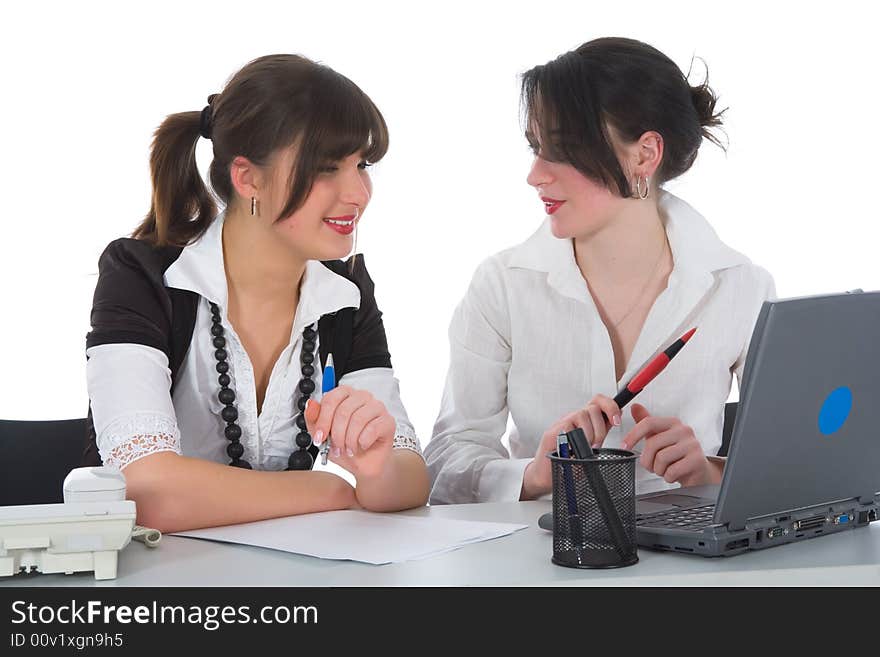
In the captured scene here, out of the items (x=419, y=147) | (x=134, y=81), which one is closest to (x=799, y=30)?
(x=419, y=147)

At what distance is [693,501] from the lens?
4.47 feet

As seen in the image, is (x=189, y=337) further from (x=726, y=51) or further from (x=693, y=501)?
(x=726, y=51)

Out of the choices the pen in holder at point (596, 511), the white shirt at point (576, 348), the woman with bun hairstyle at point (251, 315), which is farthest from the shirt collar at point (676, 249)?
the pen in holder at point (596, 511)

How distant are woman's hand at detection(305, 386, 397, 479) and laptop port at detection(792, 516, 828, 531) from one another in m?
0.51

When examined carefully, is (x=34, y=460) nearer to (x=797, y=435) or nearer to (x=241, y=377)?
(x=241, y=377)

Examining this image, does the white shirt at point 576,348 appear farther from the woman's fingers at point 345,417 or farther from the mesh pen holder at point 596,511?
the mesh pen holder at point 596,511

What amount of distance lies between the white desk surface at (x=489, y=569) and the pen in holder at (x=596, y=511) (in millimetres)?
17

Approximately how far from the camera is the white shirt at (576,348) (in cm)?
194

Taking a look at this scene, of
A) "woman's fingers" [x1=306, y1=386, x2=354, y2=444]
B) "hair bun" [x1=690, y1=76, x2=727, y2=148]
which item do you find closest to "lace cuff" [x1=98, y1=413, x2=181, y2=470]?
"woman's fingers" [x1=306, y1=386, x2=354, y2=444]

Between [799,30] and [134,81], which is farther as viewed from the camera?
[799,30]

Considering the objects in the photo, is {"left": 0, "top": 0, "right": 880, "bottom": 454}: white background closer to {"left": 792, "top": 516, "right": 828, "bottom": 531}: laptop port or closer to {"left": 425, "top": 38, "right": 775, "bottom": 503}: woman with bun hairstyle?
{"left": 425, "top": 38, "right": 775, "bottom": 503}: woman with bun hairstyle

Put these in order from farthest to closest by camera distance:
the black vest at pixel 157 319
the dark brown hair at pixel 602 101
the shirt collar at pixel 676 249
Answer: the shirt collar at pixel 676 249, the dark brown hair at pixel 602 101, the black vest at pixel 157 319

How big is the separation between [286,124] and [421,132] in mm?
1666

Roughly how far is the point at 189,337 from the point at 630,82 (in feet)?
2.91
